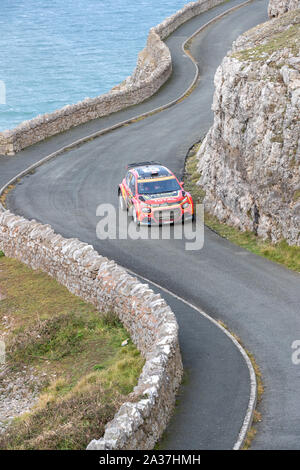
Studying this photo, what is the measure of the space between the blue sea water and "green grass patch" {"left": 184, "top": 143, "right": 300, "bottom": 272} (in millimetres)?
78538

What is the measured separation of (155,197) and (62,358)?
11.3 meters

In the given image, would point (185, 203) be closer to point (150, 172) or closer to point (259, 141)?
point (150, 172)

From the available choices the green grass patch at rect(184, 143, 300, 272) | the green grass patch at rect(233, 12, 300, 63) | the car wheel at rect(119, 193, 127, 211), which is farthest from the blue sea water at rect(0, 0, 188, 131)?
the green grass patch at rect(233, 12, 300, 63)

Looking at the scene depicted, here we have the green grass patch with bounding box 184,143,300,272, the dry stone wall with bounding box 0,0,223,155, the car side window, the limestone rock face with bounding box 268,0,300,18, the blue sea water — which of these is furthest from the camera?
the blue sea water

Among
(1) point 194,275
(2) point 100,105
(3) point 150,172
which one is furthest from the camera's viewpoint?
(2) point 100,105

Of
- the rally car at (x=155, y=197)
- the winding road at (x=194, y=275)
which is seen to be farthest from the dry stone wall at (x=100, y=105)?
the rally car at (x=155, y=197)

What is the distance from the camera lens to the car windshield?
30562 mm

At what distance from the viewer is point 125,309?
20.4 meters

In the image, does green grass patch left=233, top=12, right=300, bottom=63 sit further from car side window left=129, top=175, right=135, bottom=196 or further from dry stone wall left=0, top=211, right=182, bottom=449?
dry stone wall left=0, top=211, right=182, bottom=449

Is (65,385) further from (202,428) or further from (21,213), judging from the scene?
(21,213)

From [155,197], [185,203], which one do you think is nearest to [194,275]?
[185,203]

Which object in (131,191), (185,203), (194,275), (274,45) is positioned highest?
(274,45)
